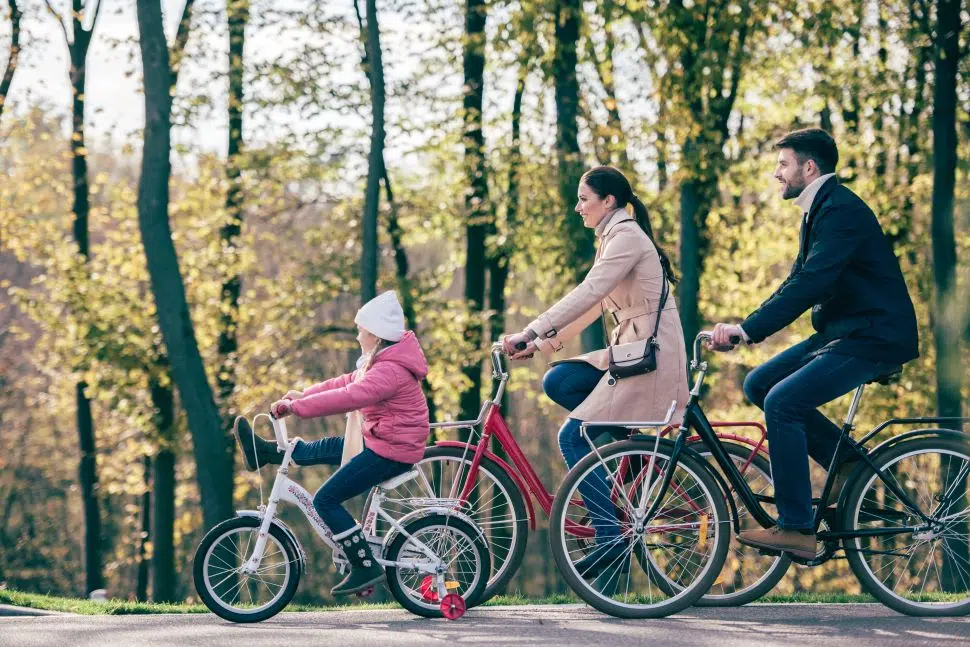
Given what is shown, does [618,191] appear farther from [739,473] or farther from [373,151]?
[373,151]

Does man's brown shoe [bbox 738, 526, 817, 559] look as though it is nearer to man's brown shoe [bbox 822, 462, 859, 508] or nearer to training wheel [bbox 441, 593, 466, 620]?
man's brown shoe [bbox 822, 462, 859, 508]

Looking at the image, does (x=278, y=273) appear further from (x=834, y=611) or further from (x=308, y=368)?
(x=834, y=611)

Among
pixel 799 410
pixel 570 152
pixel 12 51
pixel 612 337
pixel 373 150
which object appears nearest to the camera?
pixel 799 410

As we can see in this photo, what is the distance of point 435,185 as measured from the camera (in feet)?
64.7

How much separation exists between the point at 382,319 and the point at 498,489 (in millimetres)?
1054

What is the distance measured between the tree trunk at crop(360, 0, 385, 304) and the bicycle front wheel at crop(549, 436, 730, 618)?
321 inches

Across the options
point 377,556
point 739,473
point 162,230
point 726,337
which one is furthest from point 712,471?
point 162,230

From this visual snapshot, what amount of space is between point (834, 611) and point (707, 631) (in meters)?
0.98

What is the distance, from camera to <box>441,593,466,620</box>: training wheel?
636cm

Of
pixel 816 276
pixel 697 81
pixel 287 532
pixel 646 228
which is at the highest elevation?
pixel 697 81

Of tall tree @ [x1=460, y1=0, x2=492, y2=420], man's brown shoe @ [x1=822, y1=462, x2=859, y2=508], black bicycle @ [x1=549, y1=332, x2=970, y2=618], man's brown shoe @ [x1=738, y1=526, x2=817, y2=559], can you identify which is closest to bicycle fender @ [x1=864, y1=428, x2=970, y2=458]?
black bicycle @ [x1=549, y1=332, x2=970, y2=618]

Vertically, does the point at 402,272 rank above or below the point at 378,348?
above

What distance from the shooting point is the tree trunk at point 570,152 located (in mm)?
14070

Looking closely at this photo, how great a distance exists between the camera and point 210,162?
19.7 metres
